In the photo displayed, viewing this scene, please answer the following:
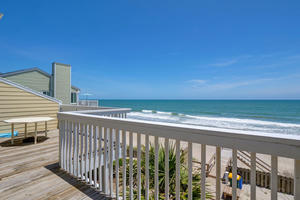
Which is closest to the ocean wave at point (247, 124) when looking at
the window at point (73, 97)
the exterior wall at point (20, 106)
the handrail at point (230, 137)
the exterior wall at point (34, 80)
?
the window at point (73, 97)

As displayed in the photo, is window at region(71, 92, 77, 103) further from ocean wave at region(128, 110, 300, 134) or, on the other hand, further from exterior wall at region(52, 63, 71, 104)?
ocean wave at region(128, 110, 300, 134)

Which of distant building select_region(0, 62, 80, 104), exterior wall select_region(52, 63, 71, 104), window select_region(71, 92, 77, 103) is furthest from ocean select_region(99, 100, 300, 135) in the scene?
distant building select_region(0, 62, 80, 104)

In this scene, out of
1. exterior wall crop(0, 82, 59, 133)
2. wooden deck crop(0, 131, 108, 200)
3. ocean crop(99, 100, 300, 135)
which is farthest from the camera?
ocean crop(99, 100, 300, 135)

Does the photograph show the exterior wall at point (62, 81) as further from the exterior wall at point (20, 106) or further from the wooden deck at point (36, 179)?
the wooden deck at point (36, 179)

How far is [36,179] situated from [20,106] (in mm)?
4047

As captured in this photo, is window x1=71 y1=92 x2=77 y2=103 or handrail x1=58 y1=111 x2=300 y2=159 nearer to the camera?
handrail x1=58 y1=111 x2=300 y2=159

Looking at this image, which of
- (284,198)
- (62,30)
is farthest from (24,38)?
(284,198)

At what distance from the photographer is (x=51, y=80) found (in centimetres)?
1034

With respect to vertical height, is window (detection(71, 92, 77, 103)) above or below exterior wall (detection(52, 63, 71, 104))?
below

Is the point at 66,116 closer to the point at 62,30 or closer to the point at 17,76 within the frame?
the point at 62,30

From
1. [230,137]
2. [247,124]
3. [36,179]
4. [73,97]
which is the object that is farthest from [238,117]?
[36,179]

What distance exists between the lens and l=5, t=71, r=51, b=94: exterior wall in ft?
30.3

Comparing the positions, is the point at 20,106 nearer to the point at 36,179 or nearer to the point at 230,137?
the point at 36,179

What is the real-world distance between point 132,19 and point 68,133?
910cm
